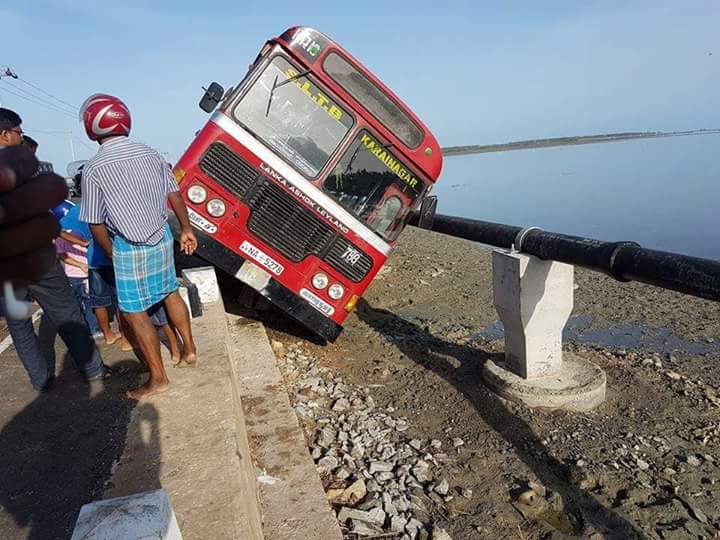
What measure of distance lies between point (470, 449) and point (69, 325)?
3.31 m

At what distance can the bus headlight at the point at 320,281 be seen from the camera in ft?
18.5

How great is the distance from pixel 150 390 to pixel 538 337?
3367 mm

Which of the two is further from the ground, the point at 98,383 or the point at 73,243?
the point at 73,243

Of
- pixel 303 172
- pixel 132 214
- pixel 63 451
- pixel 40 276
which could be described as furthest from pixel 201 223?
pixel 40 276

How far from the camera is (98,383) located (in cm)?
416

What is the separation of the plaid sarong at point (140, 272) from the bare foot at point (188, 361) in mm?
469

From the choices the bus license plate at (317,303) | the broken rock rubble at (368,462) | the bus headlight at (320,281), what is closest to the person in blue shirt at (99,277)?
the broken rock rubble at (368,462)

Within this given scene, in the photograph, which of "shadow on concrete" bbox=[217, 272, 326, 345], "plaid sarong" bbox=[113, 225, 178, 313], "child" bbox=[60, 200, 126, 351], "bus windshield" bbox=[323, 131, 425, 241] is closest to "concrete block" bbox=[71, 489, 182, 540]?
"plaid sarong" bbox=[113, 225, 178, 313]

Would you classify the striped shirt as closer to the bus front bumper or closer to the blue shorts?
the blue shorts

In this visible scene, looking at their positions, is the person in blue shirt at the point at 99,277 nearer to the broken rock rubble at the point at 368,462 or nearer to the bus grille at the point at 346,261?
the broken rock rubble at the point at 368,462

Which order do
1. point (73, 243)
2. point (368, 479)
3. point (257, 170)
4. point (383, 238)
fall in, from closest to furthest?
point (368, 479)
point (73, 243)
point (257, 170)
point (383, 238)

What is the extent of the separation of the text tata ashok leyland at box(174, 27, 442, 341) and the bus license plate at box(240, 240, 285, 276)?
11 millimetres

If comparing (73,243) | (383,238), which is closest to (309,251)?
(383,238)

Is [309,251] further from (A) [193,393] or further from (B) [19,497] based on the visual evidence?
(B) [19,497]
